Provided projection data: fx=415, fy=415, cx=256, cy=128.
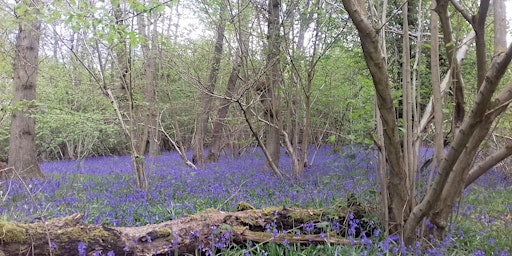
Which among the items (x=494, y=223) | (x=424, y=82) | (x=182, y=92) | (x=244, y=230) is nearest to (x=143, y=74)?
(x=182, y=92)

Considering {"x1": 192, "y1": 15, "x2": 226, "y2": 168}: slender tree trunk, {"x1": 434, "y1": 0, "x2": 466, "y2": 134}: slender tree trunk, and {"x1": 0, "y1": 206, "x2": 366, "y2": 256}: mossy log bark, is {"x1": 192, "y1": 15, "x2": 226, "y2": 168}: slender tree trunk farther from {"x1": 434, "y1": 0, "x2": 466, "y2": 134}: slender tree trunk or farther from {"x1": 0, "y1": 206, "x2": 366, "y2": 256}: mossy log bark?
{"x1": 434, "y1": 0, "x2": 466, "y2": 134}: slender tree trunk

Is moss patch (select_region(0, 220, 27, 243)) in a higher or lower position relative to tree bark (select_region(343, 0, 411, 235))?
lower

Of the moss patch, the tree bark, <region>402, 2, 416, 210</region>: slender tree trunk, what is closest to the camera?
the moss patch

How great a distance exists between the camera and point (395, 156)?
3.39 meters

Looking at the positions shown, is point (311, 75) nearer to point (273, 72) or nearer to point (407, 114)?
point (273, 72)

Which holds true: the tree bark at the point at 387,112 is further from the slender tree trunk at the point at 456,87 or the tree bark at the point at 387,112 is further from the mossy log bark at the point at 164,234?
the slender tree trunk at the point at 456,87

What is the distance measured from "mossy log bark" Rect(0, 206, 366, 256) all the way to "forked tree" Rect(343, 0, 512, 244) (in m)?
0.59

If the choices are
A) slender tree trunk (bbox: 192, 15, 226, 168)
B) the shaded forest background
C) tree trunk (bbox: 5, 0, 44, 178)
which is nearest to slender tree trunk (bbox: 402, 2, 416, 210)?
the shaded forest background

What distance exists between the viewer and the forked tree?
2732 millimetres

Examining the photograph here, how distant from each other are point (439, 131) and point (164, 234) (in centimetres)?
252

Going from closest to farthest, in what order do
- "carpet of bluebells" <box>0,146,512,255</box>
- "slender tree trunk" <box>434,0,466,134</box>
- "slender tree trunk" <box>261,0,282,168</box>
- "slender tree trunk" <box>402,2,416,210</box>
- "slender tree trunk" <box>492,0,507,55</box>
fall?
"slender tree trunk" <box>492,0,507,55</box>
"carpet of bluebells" <box>0,146,512,255</box>
"slender tree trunk" <box>402,2,416,210</box>
"slender tree trunk" <box>434,0,466,134</box>
"slender tree trunk" <box>261,0,282,168</box>

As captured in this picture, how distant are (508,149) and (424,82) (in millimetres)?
4628

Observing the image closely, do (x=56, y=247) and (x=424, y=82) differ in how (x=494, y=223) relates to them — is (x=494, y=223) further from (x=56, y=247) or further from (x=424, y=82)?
(x=56, y=247)

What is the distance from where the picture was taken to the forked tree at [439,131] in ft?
8.96
